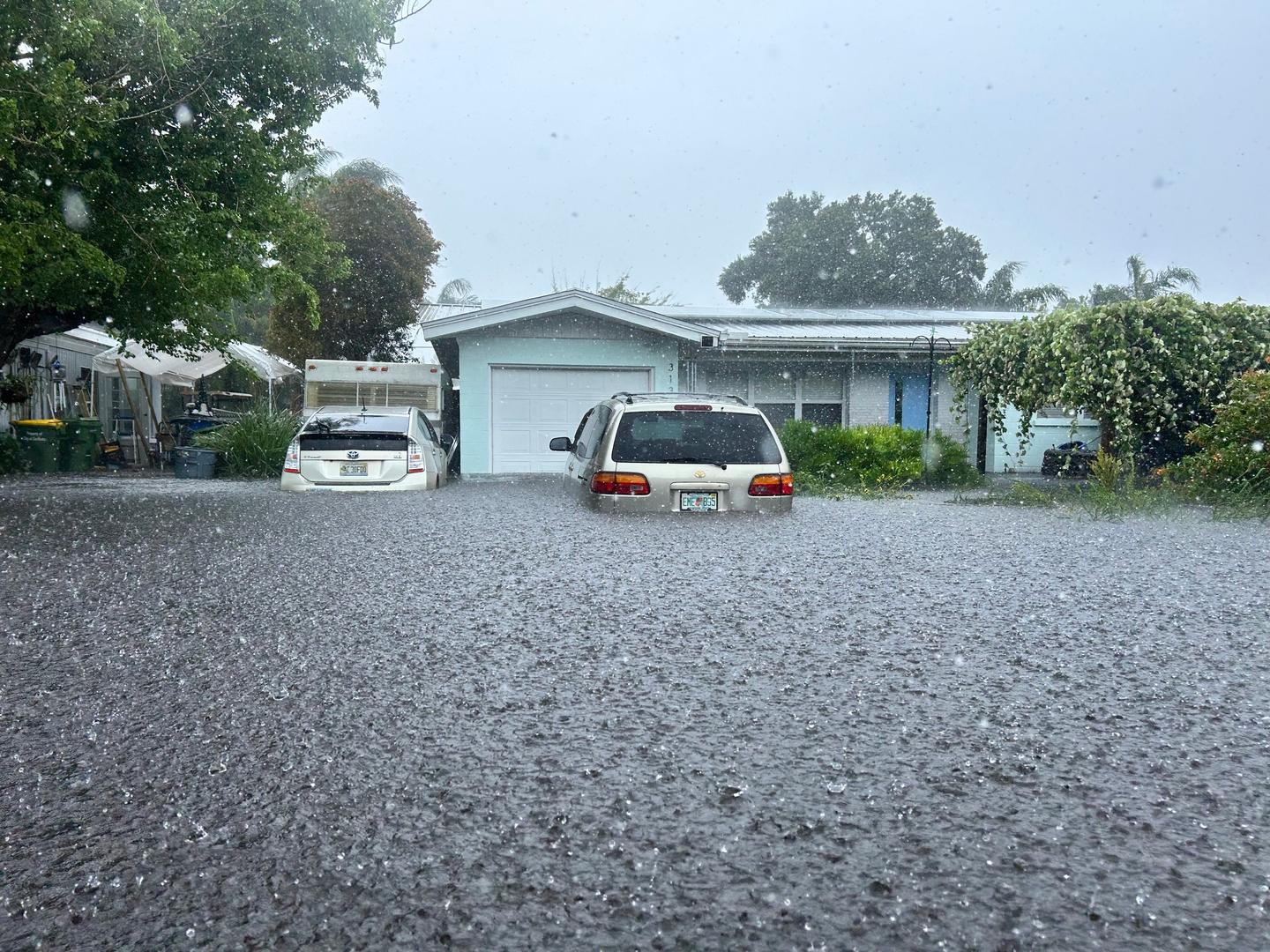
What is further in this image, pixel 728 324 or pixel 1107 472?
pixel 728 324

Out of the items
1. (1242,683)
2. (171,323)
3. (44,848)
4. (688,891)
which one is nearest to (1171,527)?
(1242,683)

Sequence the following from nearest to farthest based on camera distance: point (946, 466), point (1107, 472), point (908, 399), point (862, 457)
Result: point (1107, 472), point (862, 457), point (946, 466), point (908, 399)

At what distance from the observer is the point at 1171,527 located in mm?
10812

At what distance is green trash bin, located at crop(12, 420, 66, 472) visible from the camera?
67.2 feet

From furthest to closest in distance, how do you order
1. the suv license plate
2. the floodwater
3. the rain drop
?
the rain drop
the suv license plate
the floodwater

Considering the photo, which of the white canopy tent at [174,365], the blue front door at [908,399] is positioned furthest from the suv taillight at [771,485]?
the white canopy tent at [174,365]

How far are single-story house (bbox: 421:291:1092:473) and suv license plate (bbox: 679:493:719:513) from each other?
8.73 metres

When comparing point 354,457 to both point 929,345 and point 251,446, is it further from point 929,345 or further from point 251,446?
point 929,345

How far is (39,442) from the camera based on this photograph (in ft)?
67.5

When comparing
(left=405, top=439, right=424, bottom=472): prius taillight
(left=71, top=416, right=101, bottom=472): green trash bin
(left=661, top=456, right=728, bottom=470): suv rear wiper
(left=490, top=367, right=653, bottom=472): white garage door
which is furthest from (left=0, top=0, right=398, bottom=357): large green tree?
(left=71, top=416, right=101, bottom=472): green trash bin

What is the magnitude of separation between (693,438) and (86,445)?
16114mm

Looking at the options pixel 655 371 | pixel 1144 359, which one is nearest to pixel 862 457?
pixel 1144 359

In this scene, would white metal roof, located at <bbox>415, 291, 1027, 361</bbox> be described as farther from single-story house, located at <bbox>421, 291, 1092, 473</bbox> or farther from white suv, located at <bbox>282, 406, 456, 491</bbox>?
white suv, located at <bbox>282, 406, 456, 491</bbox>

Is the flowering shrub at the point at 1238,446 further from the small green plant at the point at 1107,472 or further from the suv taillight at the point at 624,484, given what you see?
the suv taillight at the point at 624,484
